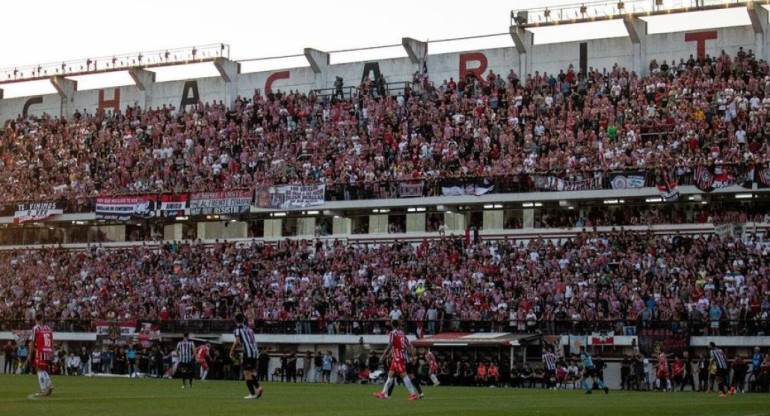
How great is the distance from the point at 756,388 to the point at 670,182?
1212cm

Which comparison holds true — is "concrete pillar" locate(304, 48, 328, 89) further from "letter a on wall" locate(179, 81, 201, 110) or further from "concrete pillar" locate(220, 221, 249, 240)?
"concrete pillar" locate(220, 221, 249, 240)

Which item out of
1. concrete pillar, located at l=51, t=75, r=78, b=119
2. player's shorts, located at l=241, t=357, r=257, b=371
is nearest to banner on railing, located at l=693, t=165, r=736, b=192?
player's shorts, located at l=241, t=357, r=257, b=371

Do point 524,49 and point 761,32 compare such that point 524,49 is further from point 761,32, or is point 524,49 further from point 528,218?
point 761,32

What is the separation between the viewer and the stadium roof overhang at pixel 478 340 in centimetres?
4738

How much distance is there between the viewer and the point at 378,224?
62250 millimetres

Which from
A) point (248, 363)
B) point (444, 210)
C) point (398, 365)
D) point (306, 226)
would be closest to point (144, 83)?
point (306, 226)

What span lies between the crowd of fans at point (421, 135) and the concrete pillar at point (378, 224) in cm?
256

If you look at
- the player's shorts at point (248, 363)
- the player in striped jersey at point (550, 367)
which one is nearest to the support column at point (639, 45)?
the player in striped jersey at point (550, 367)

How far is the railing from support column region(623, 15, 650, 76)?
1849 cm

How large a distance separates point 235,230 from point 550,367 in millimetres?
25720

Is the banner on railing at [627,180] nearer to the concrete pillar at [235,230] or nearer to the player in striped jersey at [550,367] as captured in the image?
the player in striped jersey at [550,367]

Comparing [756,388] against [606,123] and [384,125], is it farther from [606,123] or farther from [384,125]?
[384,125]

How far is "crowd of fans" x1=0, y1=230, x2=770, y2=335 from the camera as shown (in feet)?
156

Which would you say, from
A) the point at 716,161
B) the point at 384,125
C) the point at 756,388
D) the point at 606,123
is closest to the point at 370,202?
the point at 384,125
